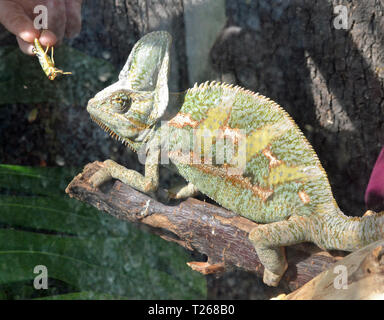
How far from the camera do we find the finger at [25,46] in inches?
59.6

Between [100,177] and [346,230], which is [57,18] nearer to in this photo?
[100,177]

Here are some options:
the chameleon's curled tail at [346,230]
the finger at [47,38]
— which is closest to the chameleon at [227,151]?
the chameleon's curled tail at [346,230]

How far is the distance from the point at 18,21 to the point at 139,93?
52 cm

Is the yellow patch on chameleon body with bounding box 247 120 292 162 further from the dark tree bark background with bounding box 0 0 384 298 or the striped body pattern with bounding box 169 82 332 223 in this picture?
the dark tree bark background with bounding box 0 0 384 298

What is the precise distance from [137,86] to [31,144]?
69 cm

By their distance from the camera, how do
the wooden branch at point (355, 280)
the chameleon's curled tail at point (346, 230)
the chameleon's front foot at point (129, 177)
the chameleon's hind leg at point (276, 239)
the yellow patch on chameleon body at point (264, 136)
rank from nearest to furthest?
the wooden branch at point (355, 280) < the chameleon's curled tail at point (346, 230) < the chameleon's hind leg at point (276, 239) < the yellow patch on chameleon body at point (264, 136) < the chameleon's front foot at point (129, 177)

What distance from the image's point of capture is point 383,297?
99 cm

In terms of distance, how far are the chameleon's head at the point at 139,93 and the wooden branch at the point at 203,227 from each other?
0.80ft

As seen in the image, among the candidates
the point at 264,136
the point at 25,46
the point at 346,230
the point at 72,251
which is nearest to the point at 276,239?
the point at 346,230

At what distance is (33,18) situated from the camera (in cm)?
148

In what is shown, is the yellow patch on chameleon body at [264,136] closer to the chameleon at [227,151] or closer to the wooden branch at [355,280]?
the chameleon at [227,151]

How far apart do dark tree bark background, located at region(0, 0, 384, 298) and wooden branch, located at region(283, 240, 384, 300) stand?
628 millimetres
